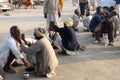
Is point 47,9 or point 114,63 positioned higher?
point 47,9

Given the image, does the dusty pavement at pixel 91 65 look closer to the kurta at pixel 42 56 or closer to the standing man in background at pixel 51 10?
the kurta at pixel 42 56

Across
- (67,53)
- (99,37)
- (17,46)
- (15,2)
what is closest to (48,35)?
(67,53)

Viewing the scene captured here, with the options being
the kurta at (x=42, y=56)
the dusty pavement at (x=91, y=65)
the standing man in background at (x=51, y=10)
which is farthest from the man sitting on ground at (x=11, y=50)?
the standing man in background at (x=51, y=10)

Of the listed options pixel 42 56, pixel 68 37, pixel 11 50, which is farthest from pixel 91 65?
pixel 11 50

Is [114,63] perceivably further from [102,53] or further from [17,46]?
[17,46]

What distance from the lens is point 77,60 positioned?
1091 centimetres

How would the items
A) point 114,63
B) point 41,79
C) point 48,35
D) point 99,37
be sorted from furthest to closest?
1. point 99,37
2. point 48,35
3. point 114,63
4. point 41,79

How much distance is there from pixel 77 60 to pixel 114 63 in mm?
1063

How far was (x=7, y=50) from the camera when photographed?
9227mm

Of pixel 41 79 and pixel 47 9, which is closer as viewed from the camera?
pixel 41 79

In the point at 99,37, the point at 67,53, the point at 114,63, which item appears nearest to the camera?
the point at 114,63

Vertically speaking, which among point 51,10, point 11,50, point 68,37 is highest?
point 51,10

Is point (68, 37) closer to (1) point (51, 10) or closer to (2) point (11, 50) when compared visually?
(2) point (11, 50)

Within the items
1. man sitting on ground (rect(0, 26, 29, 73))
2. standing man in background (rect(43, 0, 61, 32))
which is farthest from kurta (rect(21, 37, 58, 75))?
standing man in background (rect(43, 0, 61, 32))
